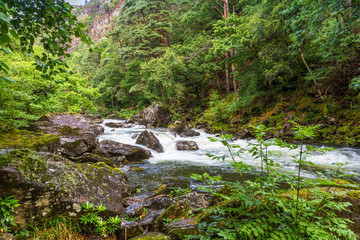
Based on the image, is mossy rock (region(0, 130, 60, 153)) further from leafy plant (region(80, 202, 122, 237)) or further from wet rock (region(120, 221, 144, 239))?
wet rock (region(120, 221, 144, 239))

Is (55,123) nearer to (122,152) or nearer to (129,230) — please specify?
(122,152)

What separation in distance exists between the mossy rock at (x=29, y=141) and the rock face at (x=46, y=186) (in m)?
2.19

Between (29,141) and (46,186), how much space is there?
3178 mm

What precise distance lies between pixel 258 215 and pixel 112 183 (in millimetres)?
2909

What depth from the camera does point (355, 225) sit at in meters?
1.75

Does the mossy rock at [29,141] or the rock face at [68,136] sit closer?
the mossy rock at [29,141]

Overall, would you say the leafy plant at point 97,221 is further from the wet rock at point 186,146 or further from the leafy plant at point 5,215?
the wet rock at point 186,146

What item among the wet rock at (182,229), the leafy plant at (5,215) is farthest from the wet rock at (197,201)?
the leafy plant at (5,215)

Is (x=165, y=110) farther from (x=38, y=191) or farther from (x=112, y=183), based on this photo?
(x=38, y=191)

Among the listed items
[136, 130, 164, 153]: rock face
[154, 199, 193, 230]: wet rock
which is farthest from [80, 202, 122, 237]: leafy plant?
[136, 130, 164, 153]: rock face

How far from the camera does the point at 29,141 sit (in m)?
4.59

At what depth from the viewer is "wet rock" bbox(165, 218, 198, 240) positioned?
197cm

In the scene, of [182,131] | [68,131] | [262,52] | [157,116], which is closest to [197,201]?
[68,131]

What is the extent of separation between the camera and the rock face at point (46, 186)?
2166 millimetres
